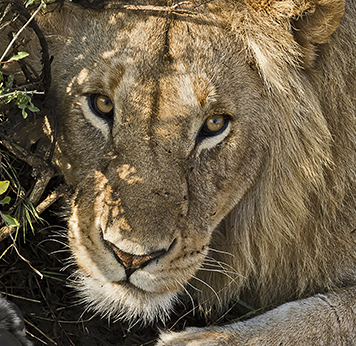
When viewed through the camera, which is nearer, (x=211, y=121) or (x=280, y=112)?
(x=211, y=121)

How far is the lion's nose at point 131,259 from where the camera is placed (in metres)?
2.08

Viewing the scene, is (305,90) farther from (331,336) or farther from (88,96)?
(331,336)

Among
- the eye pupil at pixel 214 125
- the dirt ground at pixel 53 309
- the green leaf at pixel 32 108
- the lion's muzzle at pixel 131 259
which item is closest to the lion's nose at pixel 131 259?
the lion's muzzle at pixel 131 259

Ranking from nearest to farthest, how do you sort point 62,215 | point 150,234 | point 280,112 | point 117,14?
1. point 150,234
2. point 117,14
3. point 280,112
4. point 62,215

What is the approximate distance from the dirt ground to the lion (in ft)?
2.18

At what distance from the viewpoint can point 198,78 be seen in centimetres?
221

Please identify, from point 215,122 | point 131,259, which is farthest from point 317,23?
point 131,259

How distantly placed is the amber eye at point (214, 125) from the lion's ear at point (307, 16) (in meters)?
0.52

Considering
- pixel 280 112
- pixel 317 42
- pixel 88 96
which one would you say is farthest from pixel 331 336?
pixel 88 96

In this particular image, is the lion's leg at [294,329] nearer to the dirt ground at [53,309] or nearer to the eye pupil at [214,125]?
A: the dirt ground at [53,309]

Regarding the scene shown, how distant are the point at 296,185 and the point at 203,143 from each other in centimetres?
62

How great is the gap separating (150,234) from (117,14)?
1023 mm

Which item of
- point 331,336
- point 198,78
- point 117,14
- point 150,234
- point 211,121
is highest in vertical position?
point 117,14

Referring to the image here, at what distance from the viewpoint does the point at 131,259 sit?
208cm
